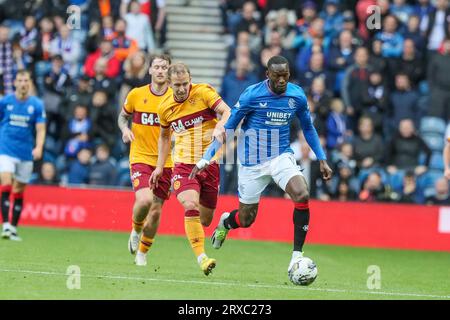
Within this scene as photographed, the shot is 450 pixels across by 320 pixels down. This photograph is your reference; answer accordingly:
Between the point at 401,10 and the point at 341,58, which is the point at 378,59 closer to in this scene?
the point at 341,58

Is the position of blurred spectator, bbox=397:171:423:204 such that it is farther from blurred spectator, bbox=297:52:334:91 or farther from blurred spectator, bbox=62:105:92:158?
blurred spectator, bbox=62:105:92:158

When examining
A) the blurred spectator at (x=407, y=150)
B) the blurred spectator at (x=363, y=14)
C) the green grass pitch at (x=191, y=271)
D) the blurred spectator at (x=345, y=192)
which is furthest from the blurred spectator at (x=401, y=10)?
the green grass pitch at (x=191, y=271)

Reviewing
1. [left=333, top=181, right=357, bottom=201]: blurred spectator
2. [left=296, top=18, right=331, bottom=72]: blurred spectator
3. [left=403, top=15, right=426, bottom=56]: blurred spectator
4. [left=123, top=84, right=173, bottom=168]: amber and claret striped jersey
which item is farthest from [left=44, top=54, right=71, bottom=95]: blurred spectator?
[left=123, top=84, right=173, bottom=168]: amber and claret striped jersey

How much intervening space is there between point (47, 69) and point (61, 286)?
13.0 m

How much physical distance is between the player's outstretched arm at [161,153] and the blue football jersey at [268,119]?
0.97 m

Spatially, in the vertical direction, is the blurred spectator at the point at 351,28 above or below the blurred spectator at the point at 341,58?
above

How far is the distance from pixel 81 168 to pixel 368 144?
A: 5.55 meters

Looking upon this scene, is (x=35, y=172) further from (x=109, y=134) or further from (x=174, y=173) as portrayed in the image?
(x=174, y=173)

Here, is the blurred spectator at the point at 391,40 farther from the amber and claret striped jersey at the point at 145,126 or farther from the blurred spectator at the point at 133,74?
the amber and claret striped jersey at the point at 145,126

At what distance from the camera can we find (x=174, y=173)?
13.9 metres

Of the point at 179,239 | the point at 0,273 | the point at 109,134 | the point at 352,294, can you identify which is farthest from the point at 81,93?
the point at 352,294

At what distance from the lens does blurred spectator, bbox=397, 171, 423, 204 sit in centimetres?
2123

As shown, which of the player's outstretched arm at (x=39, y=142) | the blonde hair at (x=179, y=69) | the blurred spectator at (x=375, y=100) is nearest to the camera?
the blonde hair at (x=179, y=69)

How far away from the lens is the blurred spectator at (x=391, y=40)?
23.3 meters
